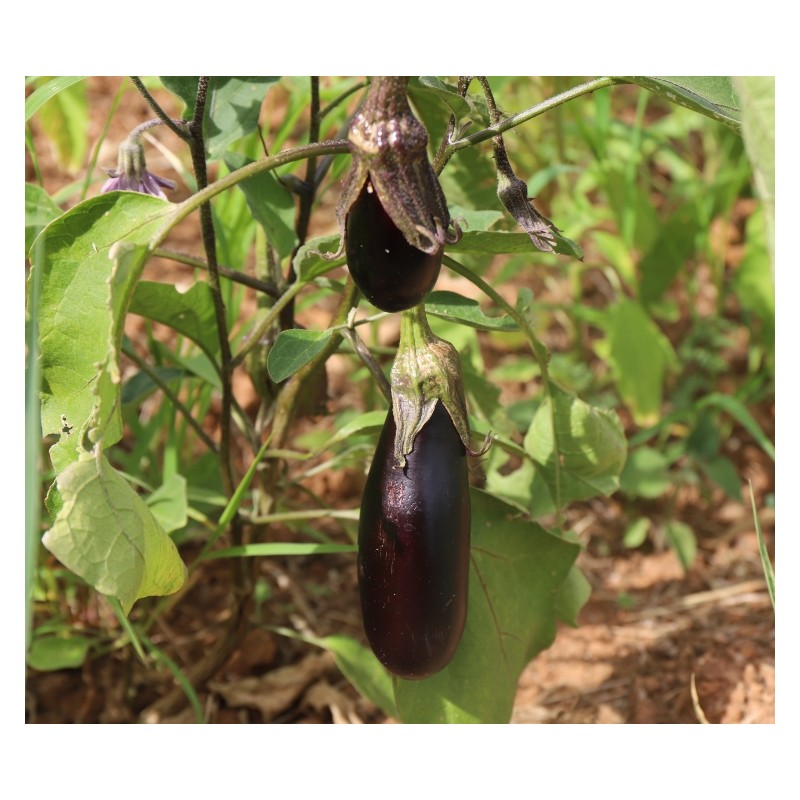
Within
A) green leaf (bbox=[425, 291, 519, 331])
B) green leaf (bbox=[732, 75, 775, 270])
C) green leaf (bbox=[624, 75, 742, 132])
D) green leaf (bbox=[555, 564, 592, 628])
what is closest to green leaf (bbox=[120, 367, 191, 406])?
green leaf (bbox=[425, 291, 519, 331])

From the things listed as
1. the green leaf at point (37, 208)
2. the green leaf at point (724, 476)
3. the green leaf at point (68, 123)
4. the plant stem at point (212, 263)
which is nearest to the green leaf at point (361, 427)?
the plant stem at point (212, 263)

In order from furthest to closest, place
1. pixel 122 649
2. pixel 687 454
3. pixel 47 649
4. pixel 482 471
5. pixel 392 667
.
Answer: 1. pixel 687 454
2. pixel 122 649
3. pixel 47 649
4. pixel 482 471
5. pixel 392 667

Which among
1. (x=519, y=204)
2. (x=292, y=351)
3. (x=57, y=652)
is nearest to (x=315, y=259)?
(x=292, y=351)

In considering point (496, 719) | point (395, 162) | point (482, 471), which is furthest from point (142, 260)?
point (496, 719)

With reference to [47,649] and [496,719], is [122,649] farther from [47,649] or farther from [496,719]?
[496,719]

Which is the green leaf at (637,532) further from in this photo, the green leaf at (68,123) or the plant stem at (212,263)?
the green leaf at (68,123)

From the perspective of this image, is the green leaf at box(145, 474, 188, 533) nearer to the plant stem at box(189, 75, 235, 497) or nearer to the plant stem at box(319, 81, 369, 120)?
the plant stem at box(189, 75, 235, 497)

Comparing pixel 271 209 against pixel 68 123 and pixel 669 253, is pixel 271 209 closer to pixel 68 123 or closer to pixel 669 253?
pixel 68 123
